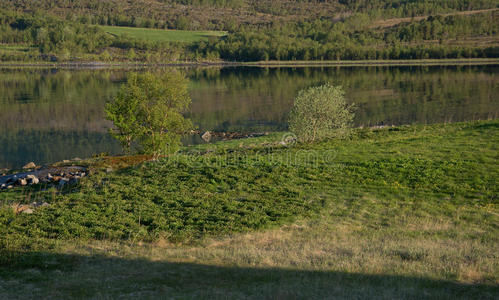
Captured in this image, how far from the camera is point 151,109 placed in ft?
119

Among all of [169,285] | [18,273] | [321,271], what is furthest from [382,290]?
[18,273]

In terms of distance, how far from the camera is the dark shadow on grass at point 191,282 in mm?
11227

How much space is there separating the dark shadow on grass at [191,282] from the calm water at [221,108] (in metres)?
34.9

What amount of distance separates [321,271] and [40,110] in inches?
3079

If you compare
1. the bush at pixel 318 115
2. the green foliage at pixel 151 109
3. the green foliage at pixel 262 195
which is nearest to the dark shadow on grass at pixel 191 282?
the green foliage at pixel 262 195

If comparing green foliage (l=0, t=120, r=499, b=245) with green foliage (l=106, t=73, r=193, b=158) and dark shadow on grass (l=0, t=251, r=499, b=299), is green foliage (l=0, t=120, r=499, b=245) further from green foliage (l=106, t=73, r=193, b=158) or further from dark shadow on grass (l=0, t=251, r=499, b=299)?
green foliage (l=106, t=73, r=193, b=158)

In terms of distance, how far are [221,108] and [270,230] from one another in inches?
2558

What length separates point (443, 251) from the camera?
14.7m

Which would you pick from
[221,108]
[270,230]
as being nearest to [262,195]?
[270,230]

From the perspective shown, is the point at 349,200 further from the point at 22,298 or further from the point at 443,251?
the point at 22,298

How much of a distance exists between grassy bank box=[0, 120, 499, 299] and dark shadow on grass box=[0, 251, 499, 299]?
5 centimetres

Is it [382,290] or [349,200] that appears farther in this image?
[349,200]

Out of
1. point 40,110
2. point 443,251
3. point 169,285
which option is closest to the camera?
point 169,285

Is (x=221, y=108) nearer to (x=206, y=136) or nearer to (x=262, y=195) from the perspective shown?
(x=206, y=136)
